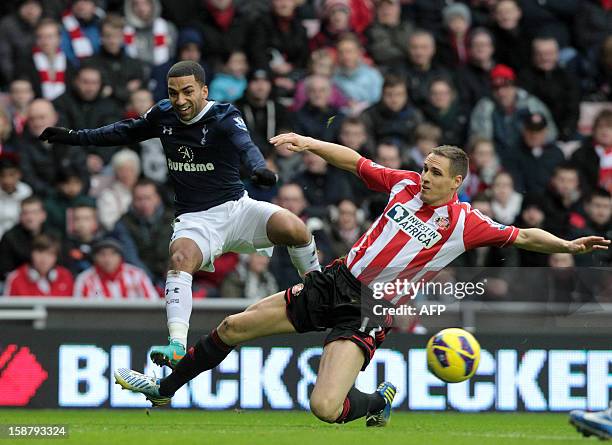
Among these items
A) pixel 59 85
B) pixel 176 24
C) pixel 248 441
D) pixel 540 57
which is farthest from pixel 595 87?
pixel 248 441

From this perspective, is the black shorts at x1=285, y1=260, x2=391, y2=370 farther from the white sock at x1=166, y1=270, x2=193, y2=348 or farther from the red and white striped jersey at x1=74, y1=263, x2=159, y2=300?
the red and white striped jersey at x1=74, y1=263, x2=159, y2=300

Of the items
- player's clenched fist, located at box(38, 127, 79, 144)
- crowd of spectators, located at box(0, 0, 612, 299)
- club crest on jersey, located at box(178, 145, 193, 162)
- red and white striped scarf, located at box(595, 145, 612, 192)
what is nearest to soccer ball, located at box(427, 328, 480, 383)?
club crest on jersey, located at box(178, 145, 193, 162)

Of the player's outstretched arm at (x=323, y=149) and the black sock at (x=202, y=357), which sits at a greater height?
the player's outstretched arm at (x=323, y=149)

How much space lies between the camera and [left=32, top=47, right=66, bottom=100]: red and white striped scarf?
51.6 feet

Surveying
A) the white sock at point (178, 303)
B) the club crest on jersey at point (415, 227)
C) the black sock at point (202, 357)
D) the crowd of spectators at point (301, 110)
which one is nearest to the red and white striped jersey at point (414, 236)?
the club crest on jersey at point (415, 227)

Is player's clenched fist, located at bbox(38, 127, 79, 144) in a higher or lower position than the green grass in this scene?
higher

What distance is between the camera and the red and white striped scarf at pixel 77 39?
52.7 ft

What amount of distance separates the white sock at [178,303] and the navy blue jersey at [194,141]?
74 centimetres

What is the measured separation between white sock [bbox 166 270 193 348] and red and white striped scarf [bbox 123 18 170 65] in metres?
5.99

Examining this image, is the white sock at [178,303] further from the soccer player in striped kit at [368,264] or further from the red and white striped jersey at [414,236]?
the red and white striped jersey at [414,236]

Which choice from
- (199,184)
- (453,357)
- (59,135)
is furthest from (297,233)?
(59,135)

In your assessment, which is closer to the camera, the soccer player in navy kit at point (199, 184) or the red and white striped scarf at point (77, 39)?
the soccer player in navy kit at point (199, 184)

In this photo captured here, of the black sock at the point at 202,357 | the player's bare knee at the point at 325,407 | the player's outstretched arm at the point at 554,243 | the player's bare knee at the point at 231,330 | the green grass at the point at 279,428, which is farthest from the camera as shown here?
the black sock at the point at 202,357

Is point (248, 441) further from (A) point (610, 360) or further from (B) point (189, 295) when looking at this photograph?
(A) point (610, 360)
